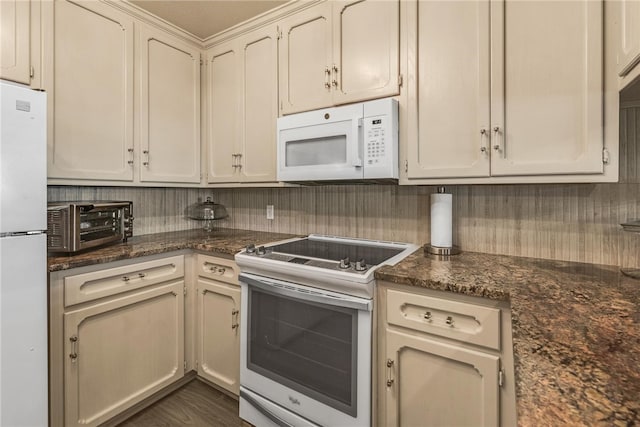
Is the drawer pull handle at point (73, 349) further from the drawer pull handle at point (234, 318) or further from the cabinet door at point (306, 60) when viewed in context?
the cabinet door at point (306, 60)

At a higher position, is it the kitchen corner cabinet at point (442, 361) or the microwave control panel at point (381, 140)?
the microwave control panel at point (381, 140)

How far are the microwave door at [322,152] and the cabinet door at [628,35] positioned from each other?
3.19 feet

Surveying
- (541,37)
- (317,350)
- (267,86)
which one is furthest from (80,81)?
(541,37)

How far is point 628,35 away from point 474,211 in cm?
89

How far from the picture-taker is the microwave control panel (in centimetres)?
153

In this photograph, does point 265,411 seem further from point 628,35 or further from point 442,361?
point 628,35

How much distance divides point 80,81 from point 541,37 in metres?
2.26

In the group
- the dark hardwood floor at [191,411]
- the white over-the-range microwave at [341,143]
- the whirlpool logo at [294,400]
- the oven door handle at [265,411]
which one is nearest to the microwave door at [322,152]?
the white over-the-range microwave at [341,143]

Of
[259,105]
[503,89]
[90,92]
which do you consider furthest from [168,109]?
[503,89]

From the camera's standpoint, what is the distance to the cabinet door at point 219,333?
71.6 inches

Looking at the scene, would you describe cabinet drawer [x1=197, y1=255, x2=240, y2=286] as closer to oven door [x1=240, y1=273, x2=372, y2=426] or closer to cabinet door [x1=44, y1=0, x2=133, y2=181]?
oven door [x1=240, y1=273, x2=372, y2=426]

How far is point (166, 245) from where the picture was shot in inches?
73.5

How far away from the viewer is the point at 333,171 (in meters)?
1.68

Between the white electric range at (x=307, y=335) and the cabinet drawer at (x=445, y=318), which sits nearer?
the cabinet drawer at (x=445, y=318)
